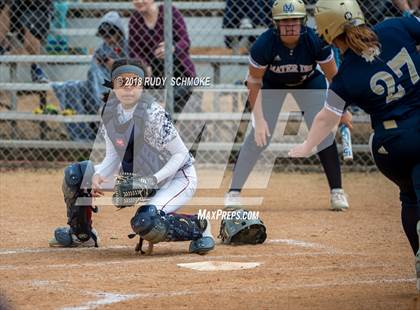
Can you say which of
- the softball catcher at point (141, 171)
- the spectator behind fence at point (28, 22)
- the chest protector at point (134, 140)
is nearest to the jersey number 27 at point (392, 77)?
the softball catcher at point (141, 171)

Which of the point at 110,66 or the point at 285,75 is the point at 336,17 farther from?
the point at 110,66

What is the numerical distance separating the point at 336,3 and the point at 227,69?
20.3ft

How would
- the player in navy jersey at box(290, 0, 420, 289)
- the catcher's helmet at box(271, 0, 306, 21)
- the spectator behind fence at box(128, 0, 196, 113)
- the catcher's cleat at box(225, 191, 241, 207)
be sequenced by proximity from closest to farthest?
the player in navy jersey at box(290, 0, 420, 289) < the catcher's helmet at box(271, 0, 306, 21) < the catcher's cleat at box(225, 191, 241, 207) < the spectator behind fence at box(128, 0, 196, 113)

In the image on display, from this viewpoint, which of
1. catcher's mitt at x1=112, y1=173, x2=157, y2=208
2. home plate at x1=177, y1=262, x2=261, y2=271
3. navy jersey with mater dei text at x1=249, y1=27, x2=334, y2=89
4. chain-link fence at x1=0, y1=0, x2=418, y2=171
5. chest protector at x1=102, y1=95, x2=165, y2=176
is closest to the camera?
home plate at x1=177, y1=262, x2=261, y2=271

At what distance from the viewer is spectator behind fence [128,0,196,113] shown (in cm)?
973

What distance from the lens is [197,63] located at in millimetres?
10391

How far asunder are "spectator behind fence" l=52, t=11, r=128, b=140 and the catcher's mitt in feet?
14.4

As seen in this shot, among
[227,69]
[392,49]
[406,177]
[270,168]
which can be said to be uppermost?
[392,49]

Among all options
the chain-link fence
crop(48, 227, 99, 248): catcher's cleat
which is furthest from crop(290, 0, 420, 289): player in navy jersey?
the chain-link fence

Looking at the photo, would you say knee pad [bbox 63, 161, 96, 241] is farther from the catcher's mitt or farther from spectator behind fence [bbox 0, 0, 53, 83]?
spectator behind fence [bbox 0, 0, 53, 83]

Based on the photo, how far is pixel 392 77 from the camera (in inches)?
176

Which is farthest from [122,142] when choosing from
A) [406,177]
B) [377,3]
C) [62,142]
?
[377,3]

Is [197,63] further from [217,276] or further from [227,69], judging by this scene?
[217,276]

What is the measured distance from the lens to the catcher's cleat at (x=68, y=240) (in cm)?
616
